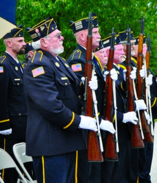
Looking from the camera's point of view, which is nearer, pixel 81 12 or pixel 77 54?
pixel 77 54

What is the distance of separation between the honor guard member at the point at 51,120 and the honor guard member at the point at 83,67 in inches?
13.9

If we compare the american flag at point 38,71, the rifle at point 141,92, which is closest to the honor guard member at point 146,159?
the rifle at point 141,92

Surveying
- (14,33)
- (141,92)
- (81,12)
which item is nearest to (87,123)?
(141,92)

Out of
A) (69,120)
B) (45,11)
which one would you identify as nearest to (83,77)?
(69,120)

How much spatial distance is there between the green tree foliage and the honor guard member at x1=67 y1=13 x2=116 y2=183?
8.06 m

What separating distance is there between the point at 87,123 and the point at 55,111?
13.9 inches

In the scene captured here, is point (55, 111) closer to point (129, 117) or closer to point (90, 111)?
point (90, 111)

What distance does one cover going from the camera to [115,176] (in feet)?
18.6

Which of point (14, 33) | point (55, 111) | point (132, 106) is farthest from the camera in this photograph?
point (14, 33)

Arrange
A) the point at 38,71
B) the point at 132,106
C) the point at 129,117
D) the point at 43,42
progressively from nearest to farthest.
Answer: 1. the point at 38,71
2. the point at 43,42
3. the point at 129,117
4. the point at 132,106

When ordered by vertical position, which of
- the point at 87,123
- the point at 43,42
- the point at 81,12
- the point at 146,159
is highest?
the point at 81,12

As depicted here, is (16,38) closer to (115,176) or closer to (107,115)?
(107,115)

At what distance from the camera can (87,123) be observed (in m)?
4.02

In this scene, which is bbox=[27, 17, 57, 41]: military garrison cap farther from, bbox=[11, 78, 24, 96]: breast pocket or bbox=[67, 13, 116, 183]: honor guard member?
bbox=[11, 78, 24, 96]: breast pocket
